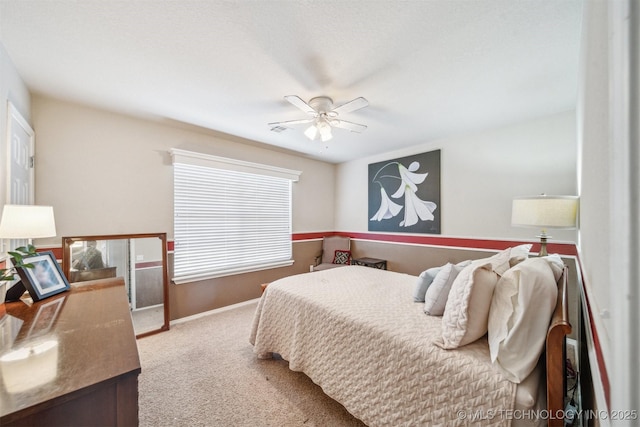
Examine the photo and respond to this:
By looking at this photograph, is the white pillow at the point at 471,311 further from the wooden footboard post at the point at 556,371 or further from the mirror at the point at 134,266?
the mirror at the point at 134,266

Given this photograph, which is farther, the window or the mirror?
the window

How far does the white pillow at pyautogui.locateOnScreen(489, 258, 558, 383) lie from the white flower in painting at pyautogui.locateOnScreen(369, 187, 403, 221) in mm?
2749

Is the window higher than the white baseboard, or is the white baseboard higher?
the window

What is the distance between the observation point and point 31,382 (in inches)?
29.9

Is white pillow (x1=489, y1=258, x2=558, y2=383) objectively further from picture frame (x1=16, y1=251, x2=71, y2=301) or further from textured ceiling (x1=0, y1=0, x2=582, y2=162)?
picture frame (x1=16, y1=251, x2=71, y2=301)

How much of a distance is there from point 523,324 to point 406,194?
9.34ft

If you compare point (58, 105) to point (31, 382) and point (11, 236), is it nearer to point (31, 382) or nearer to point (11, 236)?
point (11, 236)

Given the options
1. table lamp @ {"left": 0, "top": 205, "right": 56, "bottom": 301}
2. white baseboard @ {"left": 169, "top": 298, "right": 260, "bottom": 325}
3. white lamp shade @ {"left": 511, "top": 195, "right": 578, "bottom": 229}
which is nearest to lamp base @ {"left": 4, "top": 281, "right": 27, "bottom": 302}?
table lamp @ {"left": 0, "top": 205, "right": 56, "bottom": 301}

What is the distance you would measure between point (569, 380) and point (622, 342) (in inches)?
93.8

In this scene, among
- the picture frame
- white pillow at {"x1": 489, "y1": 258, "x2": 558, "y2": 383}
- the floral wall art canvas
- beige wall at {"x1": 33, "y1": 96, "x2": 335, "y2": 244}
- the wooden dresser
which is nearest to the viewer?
the wooden dresser

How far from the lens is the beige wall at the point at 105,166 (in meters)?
2.38

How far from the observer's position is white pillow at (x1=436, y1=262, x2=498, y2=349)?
1.29m

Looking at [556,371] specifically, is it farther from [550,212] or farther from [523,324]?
[550,212]

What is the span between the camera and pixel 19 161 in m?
1.93
